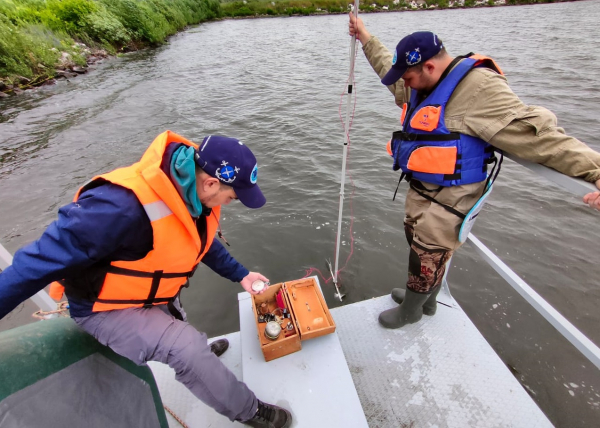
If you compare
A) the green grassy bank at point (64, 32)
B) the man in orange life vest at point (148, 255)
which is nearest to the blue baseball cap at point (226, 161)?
the man in orange life vest at point (148, 255)

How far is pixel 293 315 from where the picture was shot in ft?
8.59

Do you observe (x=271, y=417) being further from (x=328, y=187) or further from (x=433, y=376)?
(x=328, y=187)

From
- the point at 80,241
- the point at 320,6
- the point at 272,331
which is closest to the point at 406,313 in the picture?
the point at 272,331

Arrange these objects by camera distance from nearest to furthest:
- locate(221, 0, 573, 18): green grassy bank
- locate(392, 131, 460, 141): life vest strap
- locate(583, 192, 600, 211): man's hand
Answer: locate(583, 192, 600, 211): man's hand < locate(392, 131, 460, 141): life vest strap < locate(221, 0, 573, 18): green grassy bank

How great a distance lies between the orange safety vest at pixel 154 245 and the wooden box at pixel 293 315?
38.1 inches

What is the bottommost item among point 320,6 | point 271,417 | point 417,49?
point 271,417

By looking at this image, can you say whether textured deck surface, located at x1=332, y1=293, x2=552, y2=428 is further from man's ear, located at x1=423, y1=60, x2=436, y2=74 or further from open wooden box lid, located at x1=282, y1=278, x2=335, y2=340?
man's ear, located at x1=423, y1=60, x2=436, y2=74

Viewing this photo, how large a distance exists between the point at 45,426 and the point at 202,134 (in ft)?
30.0

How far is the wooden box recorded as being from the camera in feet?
8.07

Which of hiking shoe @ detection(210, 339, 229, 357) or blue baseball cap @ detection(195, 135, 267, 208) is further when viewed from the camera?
hiking shoe @ detection(210, 339, 229, 357)

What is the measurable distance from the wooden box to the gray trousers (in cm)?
45

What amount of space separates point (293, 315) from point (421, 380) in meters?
1.31

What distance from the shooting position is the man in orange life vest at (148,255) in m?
1.47

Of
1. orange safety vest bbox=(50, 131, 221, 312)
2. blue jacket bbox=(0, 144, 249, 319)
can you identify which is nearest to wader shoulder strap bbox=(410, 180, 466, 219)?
orange safety vest bbox=(50, 131, 221, 312)
